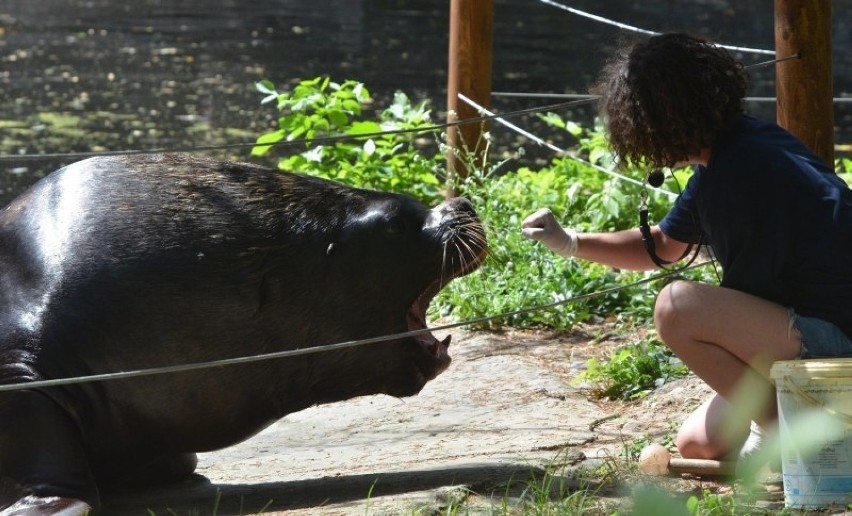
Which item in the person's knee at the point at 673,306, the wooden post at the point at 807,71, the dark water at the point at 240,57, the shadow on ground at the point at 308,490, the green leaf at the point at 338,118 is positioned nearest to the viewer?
the person's knee at the point at 673,306

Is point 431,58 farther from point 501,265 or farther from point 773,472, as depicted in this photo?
point 773,472

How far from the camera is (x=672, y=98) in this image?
3.73m

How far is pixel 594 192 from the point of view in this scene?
7609 millimetres

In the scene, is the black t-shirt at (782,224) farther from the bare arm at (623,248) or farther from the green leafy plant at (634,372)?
the green leafy plant at (634,372)

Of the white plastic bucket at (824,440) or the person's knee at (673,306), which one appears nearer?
the white plastic bucket at (824,440)

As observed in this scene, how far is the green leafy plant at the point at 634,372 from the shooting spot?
205 inches

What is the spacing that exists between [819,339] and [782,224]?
0.31m

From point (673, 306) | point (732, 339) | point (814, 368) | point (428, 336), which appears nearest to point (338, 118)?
point (428, 336)

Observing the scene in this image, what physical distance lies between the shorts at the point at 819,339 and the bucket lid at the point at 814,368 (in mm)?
135

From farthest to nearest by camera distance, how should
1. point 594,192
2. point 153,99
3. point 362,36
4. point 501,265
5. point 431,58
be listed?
point 362,36, point 431,58, point 153,99, point 594,192, point 501,265

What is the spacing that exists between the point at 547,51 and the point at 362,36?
2.76m

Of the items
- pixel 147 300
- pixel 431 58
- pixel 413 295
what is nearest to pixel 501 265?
pixel 413 295

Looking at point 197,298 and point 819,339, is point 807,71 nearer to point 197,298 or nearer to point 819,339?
point 819,339

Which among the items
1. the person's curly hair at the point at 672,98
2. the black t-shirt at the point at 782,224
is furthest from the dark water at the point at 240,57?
the black t-shirt at the point at 782,224
